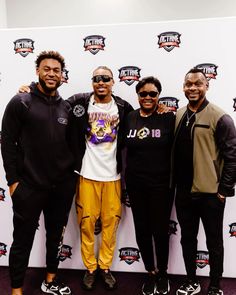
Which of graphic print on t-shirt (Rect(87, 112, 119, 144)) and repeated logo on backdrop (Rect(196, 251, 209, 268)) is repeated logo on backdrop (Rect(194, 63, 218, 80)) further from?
repeated logo on backdrop (Rect(196, 251, 209, 268))

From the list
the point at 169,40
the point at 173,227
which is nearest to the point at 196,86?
the point at 169,40

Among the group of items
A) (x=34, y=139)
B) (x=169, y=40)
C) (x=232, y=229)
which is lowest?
(x=232, y=229)

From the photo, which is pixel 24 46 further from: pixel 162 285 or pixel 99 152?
pixel 162 285

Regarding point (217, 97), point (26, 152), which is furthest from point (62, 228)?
point (217, 97)

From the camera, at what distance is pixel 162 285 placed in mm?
2111

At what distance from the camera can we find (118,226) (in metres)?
2.35

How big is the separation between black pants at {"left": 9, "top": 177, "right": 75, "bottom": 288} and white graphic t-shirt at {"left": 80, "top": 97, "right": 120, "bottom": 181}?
0.56 feet

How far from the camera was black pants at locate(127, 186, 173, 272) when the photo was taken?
1933 millimetres

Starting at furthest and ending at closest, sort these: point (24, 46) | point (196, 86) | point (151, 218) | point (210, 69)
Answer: point (24, 46) < point (210, 69) < point (151, 218) < point (196, 86)

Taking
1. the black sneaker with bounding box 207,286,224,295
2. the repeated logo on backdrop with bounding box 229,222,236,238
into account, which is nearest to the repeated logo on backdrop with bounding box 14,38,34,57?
the repeated logo on backdrop with bounding box 229,222,236,238

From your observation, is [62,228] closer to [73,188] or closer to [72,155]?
[73,188]

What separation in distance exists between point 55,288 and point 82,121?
1.23m

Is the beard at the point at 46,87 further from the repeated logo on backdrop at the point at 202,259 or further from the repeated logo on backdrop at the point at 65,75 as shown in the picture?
the repeated logo on backdrop at the point at 202,259

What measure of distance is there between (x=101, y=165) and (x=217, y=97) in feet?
3.25
